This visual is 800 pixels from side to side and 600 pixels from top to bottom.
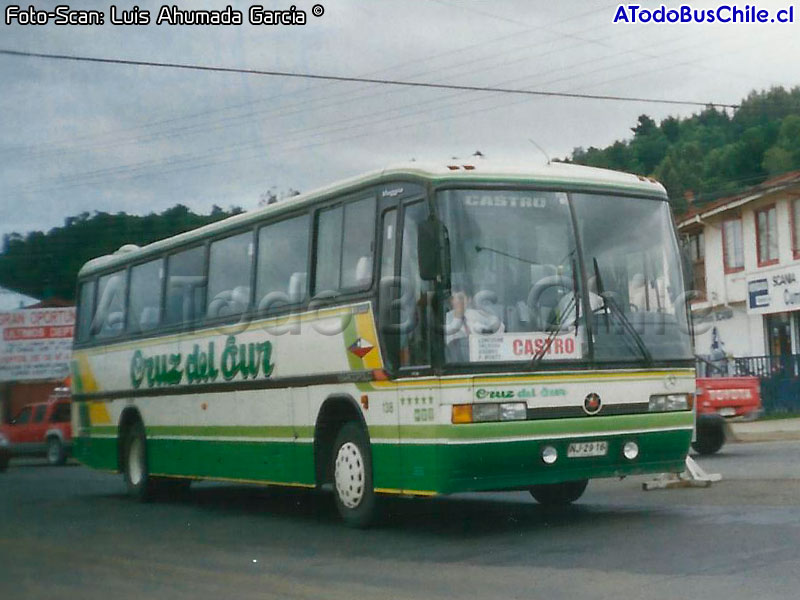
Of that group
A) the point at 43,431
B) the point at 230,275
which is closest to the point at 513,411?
the point at 230,275

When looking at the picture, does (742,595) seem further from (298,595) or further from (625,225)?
(625,225)

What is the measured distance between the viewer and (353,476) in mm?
12141

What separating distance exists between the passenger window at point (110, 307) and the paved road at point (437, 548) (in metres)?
2.94

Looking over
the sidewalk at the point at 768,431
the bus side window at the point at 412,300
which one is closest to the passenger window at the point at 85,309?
the bus side window at the point at 412,300

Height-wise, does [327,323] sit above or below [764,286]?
below

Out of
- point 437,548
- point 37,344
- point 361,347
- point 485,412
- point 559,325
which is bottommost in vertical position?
point 437,548

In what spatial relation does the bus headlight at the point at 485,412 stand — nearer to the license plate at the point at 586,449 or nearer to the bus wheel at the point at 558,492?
the license plate at the point at 586,449

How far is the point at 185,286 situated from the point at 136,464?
9.85 feet

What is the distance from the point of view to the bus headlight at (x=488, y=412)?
35.1ft

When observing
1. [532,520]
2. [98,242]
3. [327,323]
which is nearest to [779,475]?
[532,520]

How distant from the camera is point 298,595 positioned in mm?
8391

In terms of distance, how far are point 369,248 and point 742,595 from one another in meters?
5.45

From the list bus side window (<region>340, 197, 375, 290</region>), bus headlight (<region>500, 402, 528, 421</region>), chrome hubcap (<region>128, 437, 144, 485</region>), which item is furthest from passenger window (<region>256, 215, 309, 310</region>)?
chrome hubcap (<region>128, 437, 144, 485</region>)

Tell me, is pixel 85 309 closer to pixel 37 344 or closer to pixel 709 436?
pixel 709 436
